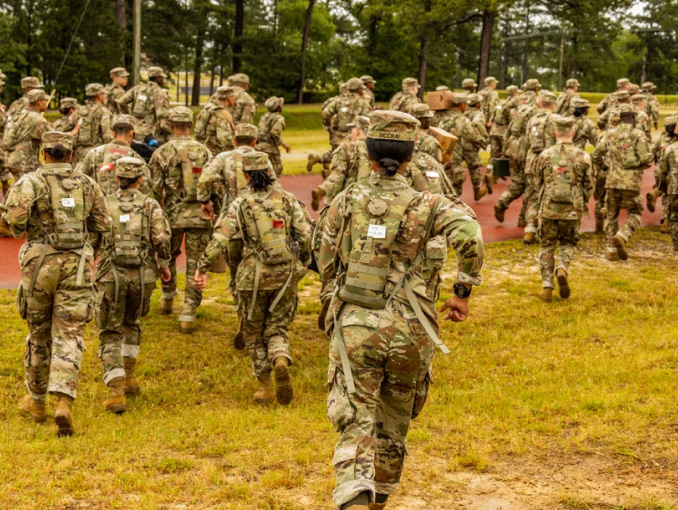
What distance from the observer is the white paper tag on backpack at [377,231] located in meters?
4.91

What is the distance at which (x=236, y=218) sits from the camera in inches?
304

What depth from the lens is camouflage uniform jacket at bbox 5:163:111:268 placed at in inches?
270

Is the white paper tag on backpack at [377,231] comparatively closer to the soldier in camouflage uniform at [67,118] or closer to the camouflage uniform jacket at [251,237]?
the camouflage uniform jacket at [251,237]

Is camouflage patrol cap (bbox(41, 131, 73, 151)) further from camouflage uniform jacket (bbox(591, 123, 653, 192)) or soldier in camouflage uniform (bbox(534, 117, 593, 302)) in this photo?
camouflage uniform jacket (bbox(591, 123, 653, 192))

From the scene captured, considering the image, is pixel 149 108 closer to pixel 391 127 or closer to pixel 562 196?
pixel 562 196

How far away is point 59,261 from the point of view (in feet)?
23.3

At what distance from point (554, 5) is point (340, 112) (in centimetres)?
2420

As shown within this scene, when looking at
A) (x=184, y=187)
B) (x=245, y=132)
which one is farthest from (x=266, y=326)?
(x=184, y=187)

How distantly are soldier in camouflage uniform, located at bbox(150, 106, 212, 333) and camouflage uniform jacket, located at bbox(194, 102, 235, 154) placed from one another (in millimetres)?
3886

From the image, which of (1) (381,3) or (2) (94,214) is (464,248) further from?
(1) (381,3)

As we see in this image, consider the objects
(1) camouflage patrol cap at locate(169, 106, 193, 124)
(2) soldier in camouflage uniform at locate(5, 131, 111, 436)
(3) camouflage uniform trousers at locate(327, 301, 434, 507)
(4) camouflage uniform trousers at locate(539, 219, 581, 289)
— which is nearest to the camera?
(3) camouflage uniform trousers at locate(327, 301, 434, 507)

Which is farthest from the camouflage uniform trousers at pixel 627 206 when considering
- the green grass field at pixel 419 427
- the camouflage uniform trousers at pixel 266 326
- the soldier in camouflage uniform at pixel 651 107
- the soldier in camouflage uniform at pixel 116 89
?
the soldier in camouflage uniform at pixel 116 89

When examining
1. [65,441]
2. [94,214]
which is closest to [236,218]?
[94,214]

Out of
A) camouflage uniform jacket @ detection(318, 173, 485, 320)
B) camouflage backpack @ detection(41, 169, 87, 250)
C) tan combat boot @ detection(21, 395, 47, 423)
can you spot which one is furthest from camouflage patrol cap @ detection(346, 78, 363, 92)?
camouflage uniform jacket @ detection(318, 173, 485, 320)
